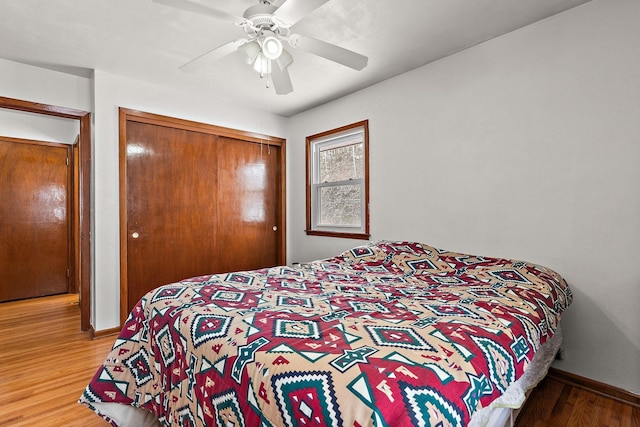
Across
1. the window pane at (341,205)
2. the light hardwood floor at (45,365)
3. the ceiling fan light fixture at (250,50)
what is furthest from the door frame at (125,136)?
the ceiling fan light fixture at (250,50)

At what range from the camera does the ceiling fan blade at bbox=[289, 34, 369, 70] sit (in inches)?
73.3

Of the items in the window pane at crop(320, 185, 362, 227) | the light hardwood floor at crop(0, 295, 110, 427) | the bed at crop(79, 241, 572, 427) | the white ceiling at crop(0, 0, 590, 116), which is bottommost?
the light hardwood floor at crop(0, 295, 110, 427)

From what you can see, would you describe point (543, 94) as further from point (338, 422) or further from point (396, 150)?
point (338, 422)

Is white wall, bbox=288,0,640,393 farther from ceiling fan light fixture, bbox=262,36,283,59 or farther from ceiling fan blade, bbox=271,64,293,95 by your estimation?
ceiling fan light fixture, bbox=262,36,283,59

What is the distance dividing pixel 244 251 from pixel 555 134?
3.25 metres

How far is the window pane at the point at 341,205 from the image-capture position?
11.8 feet

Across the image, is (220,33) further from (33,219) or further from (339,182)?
(33,219)

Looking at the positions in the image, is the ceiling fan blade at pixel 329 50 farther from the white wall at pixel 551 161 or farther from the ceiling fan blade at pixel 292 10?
the white wall at pixel 551 161

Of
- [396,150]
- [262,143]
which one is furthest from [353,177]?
[262,143]

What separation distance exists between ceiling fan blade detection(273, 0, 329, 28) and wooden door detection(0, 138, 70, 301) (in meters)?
4.41

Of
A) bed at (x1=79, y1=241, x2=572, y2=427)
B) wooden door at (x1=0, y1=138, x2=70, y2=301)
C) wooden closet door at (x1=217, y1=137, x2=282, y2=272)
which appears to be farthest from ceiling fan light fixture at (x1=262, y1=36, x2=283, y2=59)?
wooden door at (x1=0, y1=138, x2=70, y2=301)

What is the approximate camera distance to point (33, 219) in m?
4.38

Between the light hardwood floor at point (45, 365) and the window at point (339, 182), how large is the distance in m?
2.39

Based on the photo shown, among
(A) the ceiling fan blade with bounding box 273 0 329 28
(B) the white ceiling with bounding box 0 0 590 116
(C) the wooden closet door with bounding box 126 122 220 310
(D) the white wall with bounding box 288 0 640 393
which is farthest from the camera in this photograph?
(C) the wooden closet door with bounding box 126 122 220 310
